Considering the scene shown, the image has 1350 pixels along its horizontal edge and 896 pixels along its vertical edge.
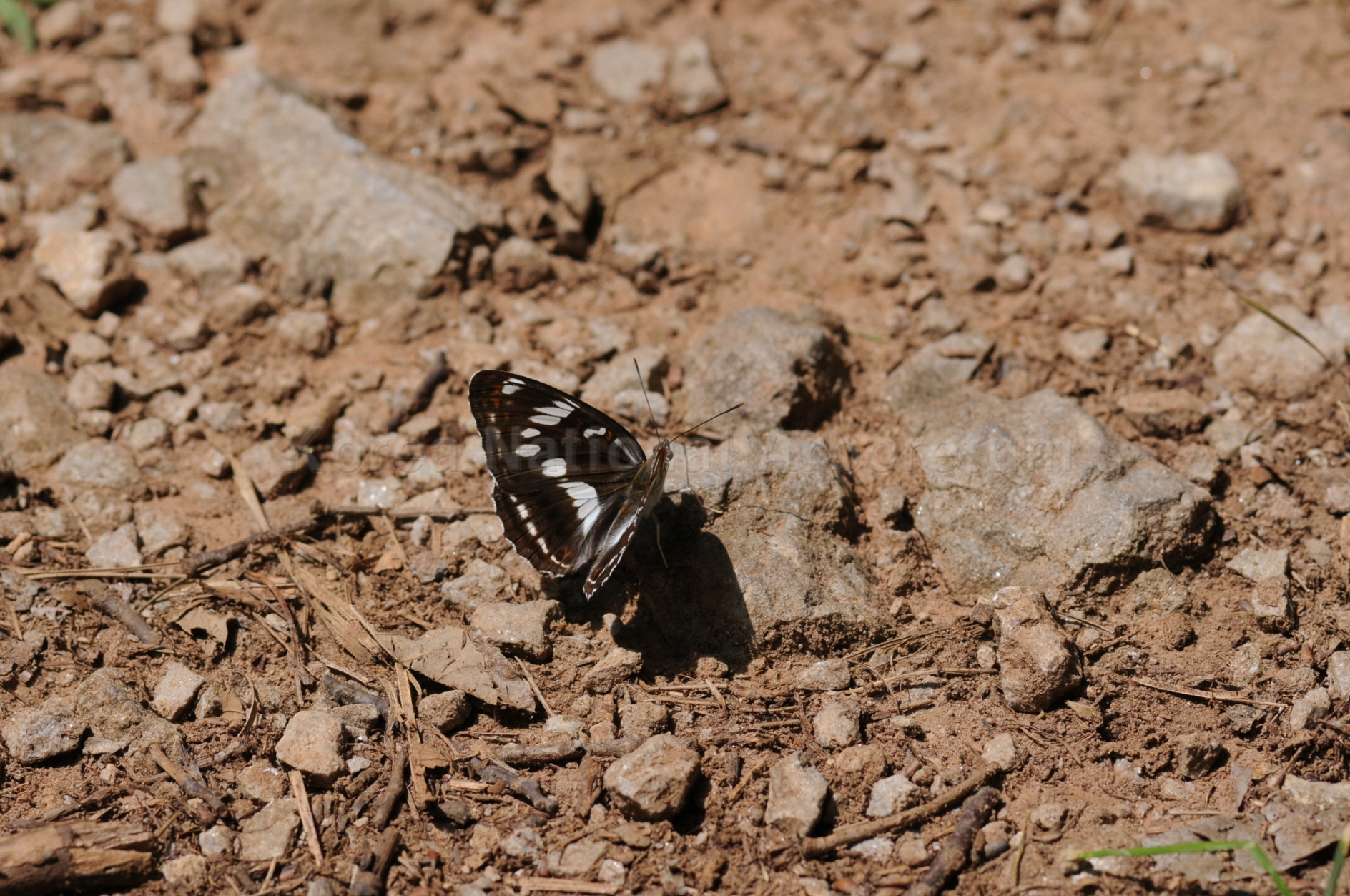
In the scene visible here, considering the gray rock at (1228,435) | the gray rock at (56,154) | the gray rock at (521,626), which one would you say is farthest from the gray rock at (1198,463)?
the gray rock at (56,154)

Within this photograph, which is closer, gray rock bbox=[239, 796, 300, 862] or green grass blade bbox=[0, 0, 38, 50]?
gray rock bbox=[239, 796, 300, 862]

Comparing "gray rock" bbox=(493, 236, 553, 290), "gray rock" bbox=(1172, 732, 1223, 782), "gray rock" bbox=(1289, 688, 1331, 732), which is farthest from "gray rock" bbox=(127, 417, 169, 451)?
"gray rock" bbox=(1289, 688, 1331, 732)

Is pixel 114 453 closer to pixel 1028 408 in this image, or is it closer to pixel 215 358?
pixel 215 358

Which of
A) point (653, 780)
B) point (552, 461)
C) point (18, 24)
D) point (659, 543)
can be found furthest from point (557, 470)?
point (18, 24)

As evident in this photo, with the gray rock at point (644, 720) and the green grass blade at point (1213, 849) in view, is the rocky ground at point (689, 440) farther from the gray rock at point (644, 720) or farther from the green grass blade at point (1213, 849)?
the green grass blade at point (1213, 849)

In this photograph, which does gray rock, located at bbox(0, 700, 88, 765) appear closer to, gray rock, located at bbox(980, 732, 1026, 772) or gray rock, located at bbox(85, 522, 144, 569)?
gray rock, located at bbox(85, 522, 144, 569)

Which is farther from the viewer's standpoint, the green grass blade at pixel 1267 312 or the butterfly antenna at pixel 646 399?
the butterfly antenna at pixel 646 399

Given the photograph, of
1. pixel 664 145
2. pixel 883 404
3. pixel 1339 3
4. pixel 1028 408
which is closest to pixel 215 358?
pixel 664 145
